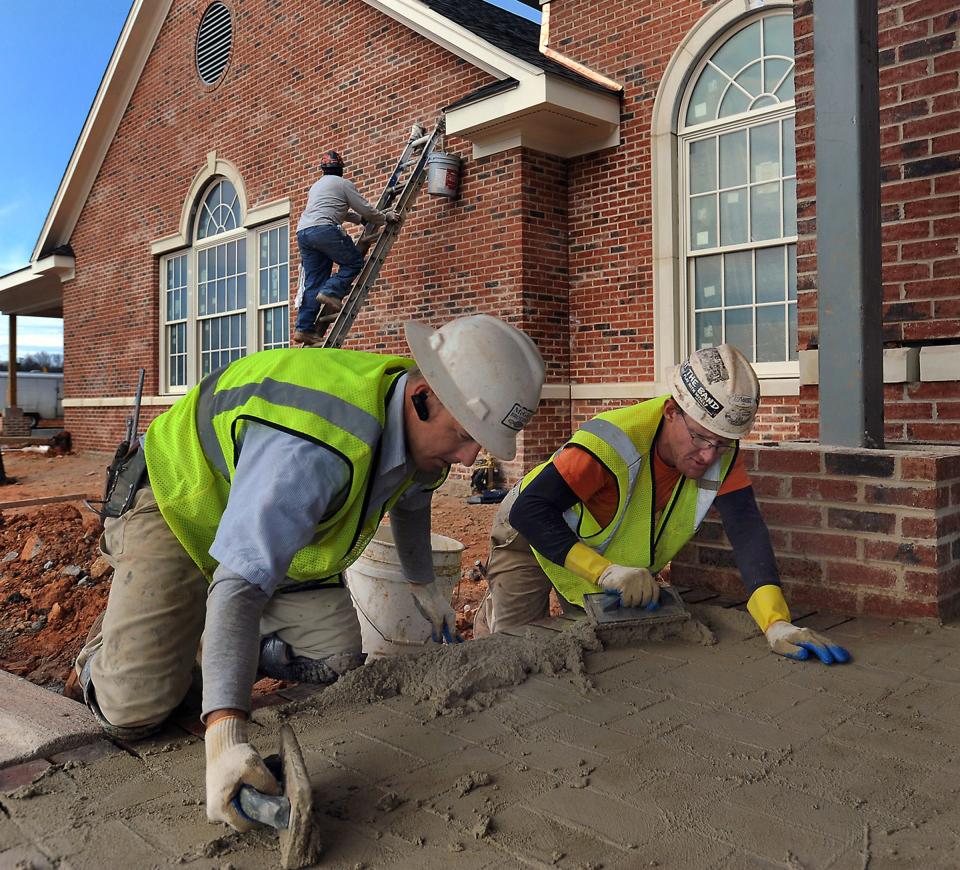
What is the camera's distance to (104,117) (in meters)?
15.2

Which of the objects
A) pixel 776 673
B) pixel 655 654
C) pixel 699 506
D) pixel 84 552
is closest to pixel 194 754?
pixel 655 654

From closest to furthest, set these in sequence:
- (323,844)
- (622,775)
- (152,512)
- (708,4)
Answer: (323,844), (622,775), (152,512), (708,4)

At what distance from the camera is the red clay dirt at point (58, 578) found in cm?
537

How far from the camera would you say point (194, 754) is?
2359 mm

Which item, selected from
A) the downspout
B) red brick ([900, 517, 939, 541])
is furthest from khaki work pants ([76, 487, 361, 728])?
the downspout

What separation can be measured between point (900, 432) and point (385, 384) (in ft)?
9.30

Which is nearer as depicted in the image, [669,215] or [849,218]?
[849,218]

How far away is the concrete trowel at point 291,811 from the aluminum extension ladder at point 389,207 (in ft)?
25.8

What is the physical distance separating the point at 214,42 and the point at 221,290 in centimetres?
375

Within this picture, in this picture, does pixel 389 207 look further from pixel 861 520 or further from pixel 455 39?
pixel 861 520

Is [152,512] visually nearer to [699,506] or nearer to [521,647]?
[521,647]

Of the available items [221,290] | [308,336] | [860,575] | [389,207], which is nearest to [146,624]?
[860,575]

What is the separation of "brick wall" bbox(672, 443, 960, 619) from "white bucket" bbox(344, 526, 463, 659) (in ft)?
4.63

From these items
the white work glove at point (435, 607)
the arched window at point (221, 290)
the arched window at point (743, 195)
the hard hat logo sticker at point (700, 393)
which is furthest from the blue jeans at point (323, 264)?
the hard hat logo sticker at point (700, 393)
